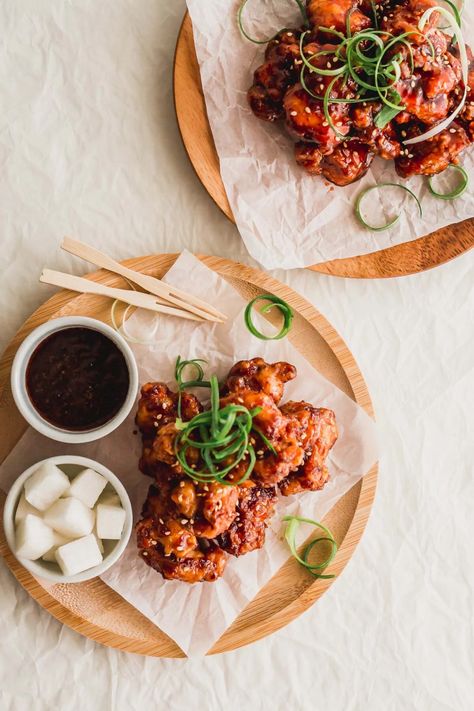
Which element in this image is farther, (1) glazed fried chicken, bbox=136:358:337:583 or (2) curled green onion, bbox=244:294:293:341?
(2) curled green onion, bbox=244:294:293:341

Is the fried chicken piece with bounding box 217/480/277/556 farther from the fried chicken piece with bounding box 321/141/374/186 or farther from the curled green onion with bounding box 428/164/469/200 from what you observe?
the curled green onion with bounding box 428/164/469/200

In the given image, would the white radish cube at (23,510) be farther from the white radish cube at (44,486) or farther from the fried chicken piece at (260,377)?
the fried chicken piece at (260,377)

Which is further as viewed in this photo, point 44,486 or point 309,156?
point 309,156

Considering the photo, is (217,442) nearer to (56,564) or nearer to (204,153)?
(56,564)

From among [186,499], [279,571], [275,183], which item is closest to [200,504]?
[186,499]

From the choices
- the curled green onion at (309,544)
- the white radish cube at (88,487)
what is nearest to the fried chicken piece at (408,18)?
the curled green onion at (309,544)

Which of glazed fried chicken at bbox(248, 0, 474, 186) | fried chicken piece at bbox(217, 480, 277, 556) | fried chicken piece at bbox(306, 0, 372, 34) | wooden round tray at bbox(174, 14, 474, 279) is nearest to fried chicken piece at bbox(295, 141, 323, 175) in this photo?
glazed fried chicken at bbox(248, 0, 474, 186)

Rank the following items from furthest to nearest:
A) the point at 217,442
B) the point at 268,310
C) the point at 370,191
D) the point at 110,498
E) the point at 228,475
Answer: the point at 370,191 → the point at 268,310 → the point at 110,498 → the point at 228,475 → the point at 217,442
